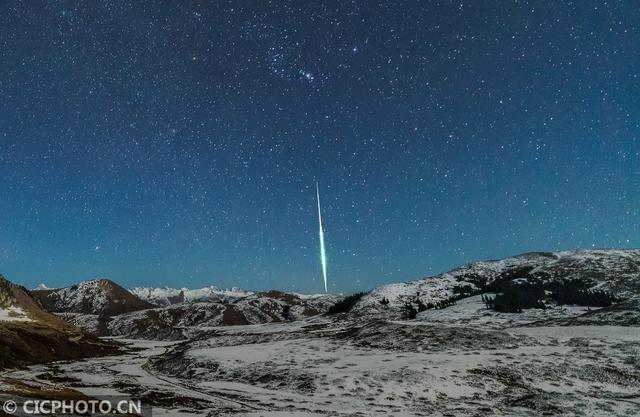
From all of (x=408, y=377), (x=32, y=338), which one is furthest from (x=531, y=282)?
(x=32, y=338)

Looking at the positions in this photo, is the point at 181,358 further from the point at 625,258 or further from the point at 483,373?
the point at 625,258

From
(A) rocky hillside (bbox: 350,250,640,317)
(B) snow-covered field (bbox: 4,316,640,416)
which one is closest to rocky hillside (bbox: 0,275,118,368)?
(B) snow-covered field (bbox: 4,316,640,416)

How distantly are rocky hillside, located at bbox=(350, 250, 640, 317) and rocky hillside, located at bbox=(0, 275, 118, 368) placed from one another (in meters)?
82.5

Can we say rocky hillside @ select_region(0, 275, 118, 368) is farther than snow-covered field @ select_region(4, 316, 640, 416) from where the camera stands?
Yes

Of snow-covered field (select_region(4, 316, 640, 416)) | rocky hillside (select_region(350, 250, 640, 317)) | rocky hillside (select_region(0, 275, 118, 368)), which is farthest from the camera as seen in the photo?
rocky hillside (select_region(350, 250, 640, 317))

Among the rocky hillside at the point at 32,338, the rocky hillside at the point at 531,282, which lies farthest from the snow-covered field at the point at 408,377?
the rocky hillside at the point at 531,282

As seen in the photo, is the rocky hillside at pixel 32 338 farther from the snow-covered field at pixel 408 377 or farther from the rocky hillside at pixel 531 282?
the rocky hillside at pixel 531 282

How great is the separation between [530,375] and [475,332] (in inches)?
888

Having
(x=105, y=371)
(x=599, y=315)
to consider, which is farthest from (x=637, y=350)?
(x=105, y=371)

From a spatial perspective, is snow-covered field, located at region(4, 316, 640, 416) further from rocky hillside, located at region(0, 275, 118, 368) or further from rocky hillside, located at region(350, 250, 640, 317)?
rocky hillside, located at region(350, 250, 640, 317)

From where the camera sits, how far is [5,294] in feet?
326

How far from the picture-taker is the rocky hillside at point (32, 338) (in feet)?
218

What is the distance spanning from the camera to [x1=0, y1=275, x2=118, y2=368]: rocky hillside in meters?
66.5

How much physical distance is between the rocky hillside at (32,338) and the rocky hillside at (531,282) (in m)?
82.5
